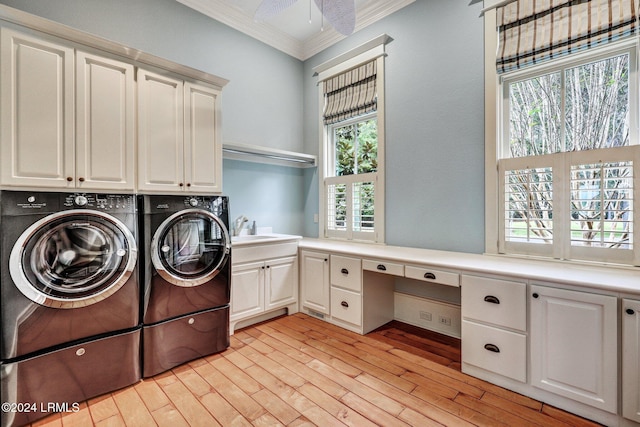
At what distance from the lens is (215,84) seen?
251cm

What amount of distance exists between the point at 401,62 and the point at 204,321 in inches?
120

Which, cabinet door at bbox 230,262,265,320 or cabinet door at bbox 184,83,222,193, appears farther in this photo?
cabinet door at bbox 230,262,265,320

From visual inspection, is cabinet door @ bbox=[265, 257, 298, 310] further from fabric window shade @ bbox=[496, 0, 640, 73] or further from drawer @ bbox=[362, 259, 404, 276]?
fabric window shade @ bbox=[496, 0, 640, 73]

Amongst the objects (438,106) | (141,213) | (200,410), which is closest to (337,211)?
(438,106)

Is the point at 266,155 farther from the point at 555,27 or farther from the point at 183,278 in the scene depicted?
the point at 555,27

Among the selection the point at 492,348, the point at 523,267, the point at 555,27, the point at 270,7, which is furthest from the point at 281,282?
the point at 555,27

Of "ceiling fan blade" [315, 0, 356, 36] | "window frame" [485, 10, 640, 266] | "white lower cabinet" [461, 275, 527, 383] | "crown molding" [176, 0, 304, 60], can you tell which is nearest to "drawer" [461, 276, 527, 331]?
"white lower cabinet" [461, 275, 527, 383]

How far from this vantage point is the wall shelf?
316 centimetres

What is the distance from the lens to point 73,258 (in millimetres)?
1775

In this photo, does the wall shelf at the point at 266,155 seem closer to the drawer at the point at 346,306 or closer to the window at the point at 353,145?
the window at the point at 353,145

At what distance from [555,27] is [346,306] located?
2.75m

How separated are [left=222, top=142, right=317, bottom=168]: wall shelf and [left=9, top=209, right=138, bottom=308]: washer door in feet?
4.58

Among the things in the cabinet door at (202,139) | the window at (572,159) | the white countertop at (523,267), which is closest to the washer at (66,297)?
the cabinet door at (202,139)

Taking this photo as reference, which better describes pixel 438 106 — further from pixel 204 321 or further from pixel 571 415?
pixel 204 321
